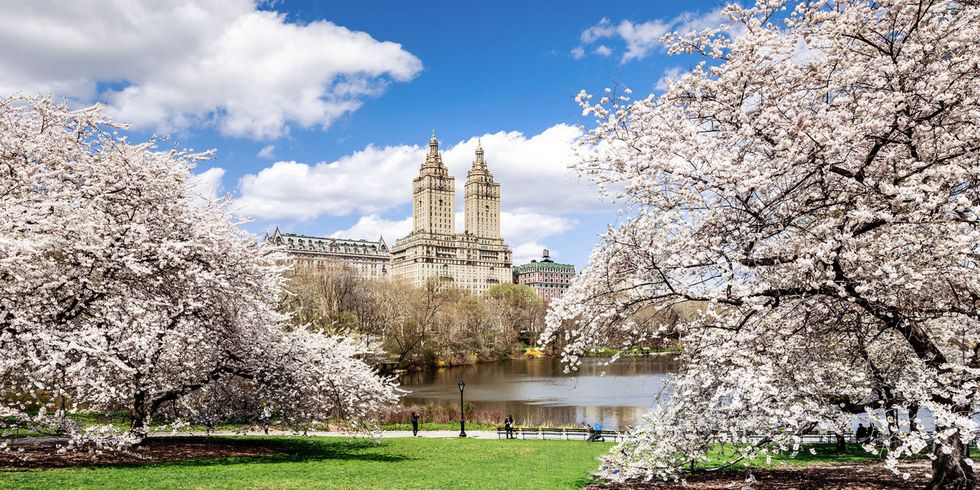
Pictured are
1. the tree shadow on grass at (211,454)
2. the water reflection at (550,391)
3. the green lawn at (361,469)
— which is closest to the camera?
the green lawn at (361,469)

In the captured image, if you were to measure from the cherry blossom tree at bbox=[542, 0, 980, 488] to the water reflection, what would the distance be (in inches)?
585

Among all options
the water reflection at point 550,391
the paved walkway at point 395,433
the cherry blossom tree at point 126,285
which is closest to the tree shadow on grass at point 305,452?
the cherry blossom tree at point 126,285

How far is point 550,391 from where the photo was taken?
48750mm

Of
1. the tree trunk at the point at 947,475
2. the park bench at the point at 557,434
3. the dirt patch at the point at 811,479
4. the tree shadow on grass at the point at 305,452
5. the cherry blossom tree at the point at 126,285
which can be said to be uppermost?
the cherry blossom tree at the point at 126,285

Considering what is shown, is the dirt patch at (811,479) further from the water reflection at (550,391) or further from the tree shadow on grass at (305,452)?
the water reflection at (550,391)

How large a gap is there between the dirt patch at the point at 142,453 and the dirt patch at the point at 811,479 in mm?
9969

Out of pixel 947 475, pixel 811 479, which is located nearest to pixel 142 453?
pixel 811 479

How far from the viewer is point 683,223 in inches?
380

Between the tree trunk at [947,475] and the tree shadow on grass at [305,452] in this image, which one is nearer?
the tree trunk at [947,475]

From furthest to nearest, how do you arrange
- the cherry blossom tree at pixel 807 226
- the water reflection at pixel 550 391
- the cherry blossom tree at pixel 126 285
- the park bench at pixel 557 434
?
the water reflection at pixel 550 391 < the park bench at pixel 557 434 < the cherry blossom tree at pixel 126 285 < the cherry blossom tree at pixel 807 226

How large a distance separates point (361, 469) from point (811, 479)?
9170 mm

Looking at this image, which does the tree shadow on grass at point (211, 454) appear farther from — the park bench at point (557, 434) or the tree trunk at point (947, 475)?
the tree trunk at point (947, 475)

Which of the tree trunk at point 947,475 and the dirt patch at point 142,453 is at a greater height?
the tree trunk at point 947,475

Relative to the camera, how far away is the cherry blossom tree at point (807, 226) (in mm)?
8484
